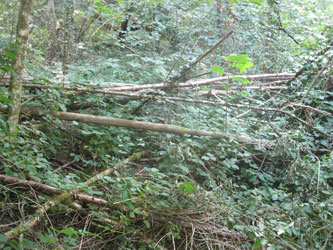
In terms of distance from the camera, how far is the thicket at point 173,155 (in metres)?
2.50

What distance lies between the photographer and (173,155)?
351 centimetres

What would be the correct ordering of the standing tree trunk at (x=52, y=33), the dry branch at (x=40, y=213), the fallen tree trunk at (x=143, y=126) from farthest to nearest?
the standing tree trunk at (x=52, y=33) → the fallen tree trunk at (x=143, y=126) → the dry branch at (x=40, y=213)

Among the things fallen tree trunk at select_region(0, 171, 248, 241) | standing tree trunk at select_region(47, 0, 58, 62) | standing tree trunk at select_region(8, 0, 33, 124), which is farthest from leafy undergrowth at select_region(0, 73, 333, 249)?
standing tree trunk at select_region(47, 0, 58, 62)

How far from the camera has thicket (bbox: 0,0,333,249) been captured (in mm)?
2500

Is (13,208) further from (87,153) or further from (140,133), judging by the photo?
(140,133)

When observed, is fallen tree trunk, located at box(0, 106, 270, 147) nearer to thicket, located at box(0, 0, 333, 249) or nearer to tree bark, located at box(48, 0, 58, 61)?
thicket, located at box(0, 0, 333, 249)

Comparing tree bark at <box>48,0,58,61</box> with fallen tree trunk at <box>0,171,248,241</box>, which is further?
tree bark at <box>48,0,58,61</box>

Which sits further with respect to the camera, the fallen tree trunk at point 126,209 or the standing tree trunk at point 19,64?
the standing tree trunk at point 19,64

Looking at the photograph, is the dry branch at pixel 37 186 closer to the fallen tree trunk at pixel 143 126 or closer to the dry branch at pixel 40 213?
the dry branch at pixel 40 213

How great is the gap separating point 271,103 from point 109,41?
3.71 metres

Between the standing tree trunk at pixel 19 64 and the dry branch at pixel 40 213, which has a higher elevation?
the standing tree trunk at pixel 19 64

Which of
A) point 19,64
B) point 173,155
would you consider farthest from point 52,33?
point 173,155

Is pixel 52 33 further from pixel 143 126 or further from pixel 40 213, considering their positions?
pixel 40 213

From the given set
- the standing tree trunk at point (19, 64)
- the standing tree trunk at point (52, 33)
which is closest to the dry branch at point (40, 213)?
the standing tree trunk at point (19, 64)
